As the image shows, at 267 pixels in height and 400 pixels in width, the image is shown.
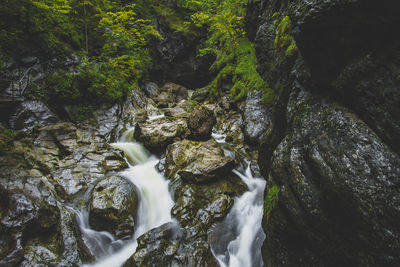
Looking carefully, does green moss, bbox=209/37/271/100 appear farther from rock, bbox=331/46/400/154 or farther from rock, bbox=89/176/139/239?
rock, bbox=89/176/139/239

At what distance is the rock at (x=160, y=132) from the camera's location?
25.2ft

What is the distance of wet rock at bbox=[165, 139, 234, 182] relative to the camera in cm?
549

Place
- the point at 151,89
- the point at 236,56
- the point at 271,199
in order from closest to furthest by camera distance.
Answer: the point at 271,199 → the point at 236,56 → the point at 151,89

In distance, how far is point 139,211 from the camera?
16.5ft

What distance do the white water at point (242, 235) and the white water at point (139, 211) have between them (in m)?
1.46

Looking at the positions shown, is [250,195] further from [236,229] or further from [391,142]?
[391,142]

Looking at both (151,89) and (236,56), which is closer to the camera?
(236,56)

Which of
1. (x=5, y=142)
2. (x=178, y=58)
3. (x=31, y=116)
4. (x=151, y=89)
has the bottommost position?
(x=151, y=89)

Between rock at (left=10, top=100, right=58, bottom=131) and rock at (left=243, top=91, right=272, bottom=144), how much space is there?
314 inches

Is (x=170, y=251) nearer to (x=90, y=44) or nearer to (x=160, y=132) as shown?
(x=160, y=132)

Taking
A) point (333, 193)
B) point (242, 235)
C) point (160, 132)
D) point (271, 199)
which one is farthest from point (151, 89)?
point (333, 193)

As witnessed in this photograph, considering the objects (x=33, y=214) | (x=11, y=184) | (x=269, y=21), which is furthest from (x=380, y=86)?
(x=269, y=21)

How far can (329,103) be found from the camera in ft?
8.47

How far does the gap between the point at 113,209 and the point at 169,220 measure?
142 centimetres
